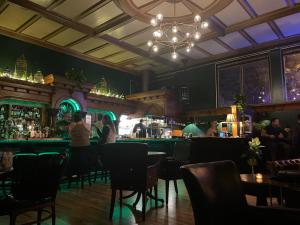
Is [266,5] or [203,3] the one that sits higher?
[266,5]

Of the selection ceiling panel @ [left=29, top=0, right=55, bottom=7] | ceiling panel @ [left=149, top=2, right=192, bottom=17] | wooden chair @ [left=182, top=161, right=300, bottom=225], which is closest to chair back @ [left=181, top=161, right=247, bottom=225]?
wooden chair @ [left=182, top=161, right=300, bottom=225]

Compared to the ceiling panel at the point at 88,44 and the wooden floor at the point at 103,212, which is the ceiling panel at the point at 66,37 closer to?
the ceiling panel at the point at 88,44

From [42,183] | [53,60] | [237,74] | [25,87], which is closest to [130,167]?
[42,183]

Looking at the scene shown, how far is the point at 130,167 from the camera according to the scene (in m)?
3.27

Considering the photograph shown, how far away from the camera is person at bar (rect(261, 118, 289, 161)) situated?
669 centimetres

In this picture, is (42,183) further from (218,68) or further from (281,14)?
(218,68)

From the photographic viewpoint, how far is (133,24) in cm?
659

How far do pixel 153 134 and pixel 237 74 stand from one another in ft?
12.3

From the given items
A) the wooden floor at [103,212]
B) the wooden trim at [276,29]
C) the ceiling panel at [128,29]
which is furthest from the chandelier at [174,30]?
the wooden floor at [103,212]

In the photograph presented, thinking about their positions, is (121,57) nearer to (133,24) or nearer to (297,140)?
(133,24)

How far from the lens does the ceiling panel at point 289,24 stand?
6332 mm

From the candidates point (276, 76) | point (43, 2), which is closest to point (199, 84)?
point (276, 76)

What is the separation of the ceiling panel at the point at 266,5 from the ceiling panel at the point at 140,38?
2709 mm

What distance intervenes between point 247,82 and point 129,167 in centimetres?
665
